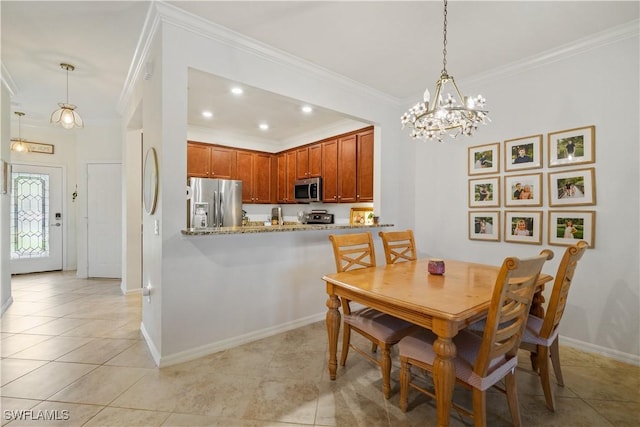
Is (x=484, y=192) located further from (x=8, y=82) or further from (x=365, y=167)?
(x=8, y=82)

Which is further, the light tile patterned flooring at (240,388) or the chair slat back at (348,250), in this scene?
the chair slat back at (348,250)

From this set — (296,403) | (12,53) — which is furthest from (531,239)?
(12,53)

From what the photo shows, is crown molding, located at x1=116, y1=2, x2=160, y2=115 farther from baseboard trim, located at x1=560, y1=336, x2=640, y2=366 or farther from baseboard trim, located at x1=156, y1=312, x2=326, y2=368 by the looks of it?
baseboard trim, located at x1=560, y1=336, x2=640, y2=366

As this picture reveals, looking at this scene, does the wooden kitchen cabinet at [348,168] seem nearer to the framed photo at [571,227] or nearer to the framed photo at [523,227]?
the framed photo at [523,227]

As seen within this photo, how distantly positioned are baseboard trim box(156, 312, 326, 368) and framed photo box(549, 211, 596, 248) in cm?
240

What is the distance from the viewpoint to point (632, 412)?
177 cm

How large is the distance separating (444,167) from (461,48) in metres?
1.28

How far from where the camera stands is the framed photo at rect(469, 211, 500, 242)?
3.07 meters

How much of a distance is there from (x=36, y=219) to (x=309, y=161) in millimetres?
5137

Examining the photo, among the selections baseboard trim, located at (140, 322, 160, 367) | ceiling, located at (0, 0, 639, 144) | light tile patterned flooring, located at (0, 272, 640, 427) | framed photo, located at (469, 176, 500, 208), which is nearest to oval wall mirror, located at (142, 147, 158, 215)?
ceiling, located at (0, 0, 639, 144)

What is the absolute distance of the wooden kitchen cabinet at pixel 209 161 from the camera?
4832mm

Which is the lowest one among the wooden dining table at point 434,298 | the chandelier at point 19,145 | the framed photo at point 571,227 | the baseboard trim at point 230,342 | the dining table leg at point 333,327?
the baseboard trim at point 230,342

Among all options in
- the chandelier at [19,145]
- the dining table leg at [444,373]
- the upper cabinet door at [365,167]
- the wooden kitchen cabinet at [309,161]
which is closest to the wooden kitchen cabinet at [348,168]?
the upper cabinet door at [365,167]

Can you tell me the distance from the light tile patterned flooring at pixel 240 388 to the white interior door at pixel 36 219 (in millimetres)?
3323
